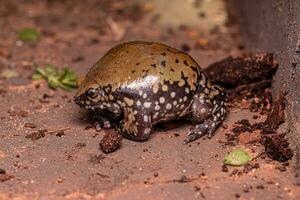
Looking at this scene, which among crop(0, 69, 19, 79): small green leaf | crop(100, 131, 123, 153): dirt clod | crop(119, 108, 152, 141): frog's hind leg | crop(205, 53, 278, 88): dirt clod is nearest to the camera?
crop(100, 131, 123, 153): dirt clod

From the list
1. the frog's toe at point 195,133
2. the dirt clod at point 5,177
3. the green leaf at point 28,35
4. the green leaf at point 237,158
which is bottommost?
the dirt clod at point 5,177

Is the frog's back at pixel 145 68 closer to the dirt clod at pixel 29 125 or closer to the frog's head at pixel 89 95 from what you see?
the frog's head at pixel 89 95

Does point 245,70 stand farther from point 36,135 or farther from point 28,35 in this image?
point 28,35

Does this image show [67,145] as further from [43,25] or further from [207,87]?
[43,25]

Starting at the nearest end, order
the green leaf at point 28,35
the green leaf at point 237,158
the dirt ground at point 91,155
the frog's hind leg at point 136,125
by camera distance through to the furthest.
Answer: the dirt ground at point 91,155, the green leaf at point 237,158, the frog's hind leg at point 136,125, the green leaf at point 28,35

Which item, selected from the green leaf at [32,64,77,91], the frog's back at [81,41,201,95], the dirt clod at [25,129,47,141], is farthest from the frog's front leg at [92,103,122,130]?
the green leaf at [32,64,77,91]

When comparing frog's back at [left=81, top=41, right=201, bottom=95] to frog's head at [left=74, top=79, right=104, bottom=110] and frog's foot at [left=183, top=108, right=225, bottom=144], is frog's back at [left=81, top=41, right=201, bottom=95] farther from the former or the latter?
frog's foot at [left=183, top=108, right=225, bottom=144]

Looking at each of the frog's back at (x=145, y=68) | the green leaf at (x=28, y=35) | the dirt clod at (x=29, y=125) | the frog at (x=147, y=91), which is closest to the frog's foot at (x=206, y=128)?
the frog at (x=147, y=91)
